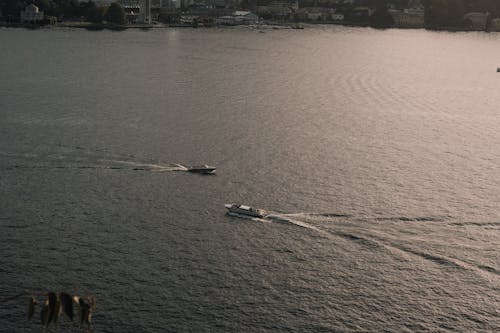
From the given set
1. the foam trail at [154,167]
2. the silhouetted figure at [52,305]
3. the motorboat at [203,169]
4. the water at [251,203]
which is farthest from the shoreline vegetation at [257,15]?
the silhouetted figure at [52,305]

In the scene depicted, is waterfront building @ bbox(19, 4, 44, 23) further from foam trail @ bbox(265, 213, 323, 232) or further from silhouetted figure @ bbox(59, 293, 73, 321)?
silhouetted figure @ bbox(59, 293, 73, 321)

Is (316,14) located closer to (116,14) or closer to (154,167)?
(116,14)

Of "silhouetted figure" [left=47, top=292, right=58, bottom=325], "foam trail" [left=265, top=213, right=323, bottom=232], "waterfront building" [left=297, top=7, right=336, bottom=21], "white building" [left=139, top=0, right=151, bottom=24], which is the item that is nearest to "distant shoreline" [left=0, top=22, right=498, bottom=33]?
"white building" [left=139, top=0, right=151, bottom=24]

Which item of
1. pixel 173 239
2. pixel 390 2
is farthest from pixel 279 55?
pixel 390 2

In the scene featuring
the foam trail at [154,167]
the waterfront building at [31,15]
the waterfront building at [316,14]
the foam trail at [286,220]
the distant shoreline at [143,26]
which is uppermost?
the waterfront building at [316,14]

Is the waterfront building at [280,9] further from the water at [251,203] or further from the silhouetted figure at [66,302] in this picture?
the silhouetted figure at [66,302]

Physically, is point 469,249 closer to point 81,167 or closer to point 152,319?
point 152,319

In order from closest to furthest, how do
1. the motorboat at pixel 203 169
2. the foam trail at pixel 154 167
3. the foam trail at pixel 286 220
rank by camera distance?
1. the foam trail at pixel 286 220
2. the motorboat at pixel 203 169
3. the foam trail at pixel 154 167
